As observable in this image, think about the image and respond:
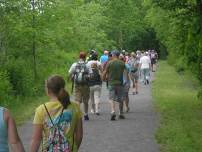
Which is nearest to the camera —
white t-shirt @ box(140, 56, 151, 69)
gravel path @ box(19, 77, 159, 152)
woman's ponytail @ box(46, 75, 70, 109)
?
woman's ponytail @ box(46, 75, 70, 109)

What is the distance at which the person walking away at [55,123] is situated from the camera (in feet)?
21.3

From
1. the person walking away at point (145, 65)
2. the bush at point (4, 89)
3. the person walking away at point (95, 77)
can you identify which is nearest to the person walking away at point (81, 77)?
the person walking away at point (95, 77)

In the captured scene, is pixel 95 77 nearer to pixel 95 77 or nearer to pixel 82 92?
pixel 95 77

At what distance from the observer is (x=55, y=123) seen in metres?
6.54

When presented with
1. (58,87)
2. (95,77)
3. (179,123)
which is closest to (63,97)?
(58,87)

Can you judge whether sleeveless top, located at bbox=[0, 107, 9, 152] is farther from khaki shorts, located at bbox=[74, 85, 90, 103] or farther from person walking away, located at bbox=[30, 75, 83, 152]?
khaki shorts, located at bbox=[74, 85, 90, 103]

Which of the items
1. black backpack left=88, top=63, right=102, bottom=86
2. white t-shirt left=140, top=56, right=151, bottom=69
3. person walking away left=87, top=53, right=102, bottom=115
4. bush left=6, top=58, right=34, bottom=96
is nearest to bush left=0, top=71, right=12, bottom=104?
bush left=6, top=58, right=34, bottom=96

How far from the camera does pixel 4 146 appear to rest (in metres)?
5.66

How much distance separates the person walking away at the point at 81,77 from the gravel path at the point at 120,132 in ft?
2.33

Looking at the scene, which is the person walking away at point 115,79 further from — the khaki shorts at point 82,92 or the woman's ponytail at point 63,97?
the woman's ponytail at point 63,97

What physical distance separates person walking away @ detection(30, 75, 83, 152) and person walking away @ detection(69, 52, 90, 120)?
32.3 feet

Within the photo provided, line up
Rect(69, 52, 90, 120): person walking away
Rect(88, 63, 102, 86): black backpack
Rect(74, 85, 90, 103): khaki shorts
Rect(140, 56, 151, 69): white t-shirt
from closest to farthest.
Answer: Rect(69, 52, 90, 120): person walking away, Rect(74, 85, 90, 103): khaki shorts, Rect(88, 63, 102, 86): black backpack, Rect(140, 56, 151, 69): white t-shirt

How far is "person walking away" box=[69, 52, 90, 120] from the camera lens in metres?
16.5

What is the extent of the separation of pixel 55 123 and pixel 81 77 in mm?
9982
